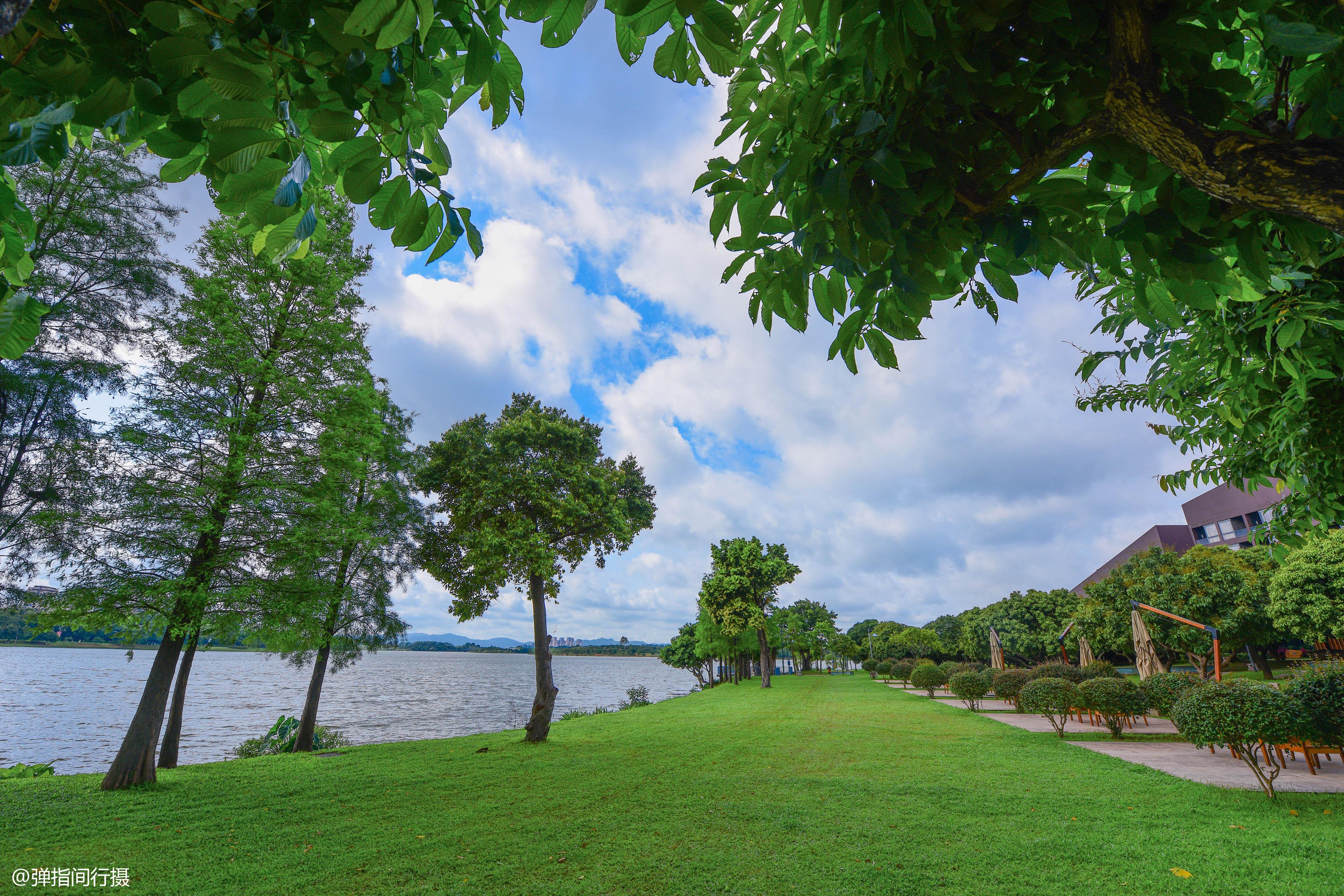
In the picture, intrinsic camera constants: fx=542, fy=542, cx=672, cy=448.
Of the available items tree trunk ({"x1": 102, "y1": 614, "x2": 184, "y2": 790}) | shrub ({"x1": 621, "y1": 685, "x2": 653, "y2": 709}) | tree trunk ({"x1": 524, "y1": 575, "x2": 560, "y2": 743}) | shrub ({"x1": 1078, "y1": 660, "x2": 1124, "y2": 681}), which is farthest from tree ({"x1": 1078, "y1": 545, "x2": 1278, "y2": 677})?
tree trunk ({"x1": 102, "y1": 614, "x2": 184, "y2": 790})

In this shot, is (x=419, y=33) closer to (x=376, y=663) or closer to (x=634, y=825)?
(x=634, y=825)

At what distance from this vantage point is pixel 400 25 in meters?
1.04

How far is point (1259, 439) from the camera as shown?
4094 mm

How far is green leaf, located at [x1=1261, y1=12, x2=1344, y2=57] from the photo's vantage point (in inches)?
37.7

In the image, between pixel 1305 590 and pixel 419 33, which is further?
pixel 1305 590

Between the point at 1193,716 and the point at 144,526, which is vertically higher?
the point at 144,526

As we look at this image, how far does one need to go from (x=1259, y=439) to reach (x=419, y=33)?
5840 mm

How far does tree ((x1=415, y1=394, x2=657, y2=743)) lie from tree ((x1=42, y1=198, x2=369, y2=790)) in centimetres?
347

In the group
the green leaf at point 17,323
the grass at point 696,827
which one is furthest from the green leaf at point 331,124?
the grass at point 696,827

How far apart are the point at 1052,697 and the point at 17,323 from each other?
1496cm

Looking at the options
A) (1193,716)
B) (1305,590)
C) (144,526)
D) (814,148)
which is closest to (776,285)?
(814,148)

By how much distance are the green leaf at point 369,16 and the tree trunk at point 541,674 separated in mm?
12731

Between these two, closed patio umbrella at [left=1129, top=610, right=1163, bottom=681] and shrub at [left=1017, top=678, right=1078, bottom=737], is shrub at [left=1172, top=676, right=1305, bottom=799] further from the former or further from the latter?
closed patio umbrella at [left=1129, top=610, right=1163, bottom=681]

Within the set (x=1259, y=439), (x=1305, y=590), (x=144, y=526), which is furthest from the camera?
(x=1305, y=590)
